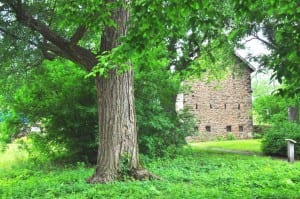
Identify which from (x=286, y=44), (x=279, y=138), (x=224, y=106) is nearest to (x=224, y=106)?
(x=224, y=106)

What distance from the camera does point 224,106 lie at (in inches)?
1203

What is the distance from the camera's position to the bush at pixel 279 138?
16188mm

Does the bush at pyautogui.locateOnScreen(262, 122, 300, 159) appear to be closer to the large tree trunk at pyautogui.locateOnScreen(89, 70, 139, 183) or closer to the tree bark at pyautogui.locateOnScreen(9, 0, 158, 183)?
the tree bark at pyautogui.locateOnScreen(9, 0, 158, 183)

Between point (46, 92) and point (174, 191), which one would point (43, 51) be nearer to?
point (46, 92)

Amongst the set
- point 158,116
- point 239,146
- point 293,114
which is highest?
point 293,114

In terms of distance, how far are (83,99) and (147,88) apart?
2.24m

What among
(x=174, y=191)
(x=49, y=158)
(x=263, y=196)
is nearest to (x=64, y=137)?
(x=49, y=158)

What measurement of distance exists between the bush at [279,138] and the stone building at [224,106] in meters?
12.5

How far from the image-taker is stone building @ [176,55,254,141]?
29719mm

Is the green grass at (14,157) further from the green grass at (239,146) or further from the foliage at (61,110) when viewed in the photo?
the green grass at (239,146)

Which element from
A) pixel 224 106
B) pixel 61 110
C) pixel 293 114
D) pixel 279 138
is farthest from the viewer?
pixel 224 106

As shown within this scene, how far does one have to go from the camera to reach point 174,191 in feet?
23.0

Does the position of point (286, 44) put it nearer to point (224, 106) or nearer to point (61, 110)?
point (61, 110)

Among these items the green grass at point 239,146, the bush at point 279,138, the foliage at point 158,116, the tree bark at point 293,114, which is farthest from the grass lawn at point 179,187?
the tree bark at point 293,114
